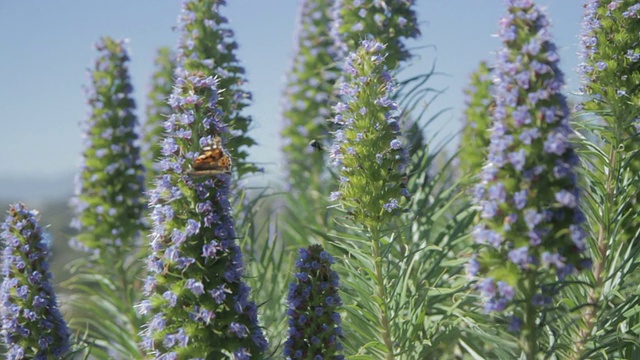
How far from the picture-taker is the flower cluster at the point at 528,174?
Answer: 11.3ft

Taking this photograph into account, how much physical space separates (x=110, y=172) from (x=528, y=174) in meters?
6.44

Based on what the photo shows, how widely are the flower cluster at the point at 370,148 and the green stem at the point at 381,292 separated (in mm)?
194

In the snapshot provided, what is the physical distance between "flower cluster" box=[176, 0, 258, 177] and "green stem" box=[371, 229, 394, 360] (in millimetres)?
2297

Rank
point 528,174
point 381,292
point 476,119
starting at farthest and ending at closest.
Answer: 1. point 476,119
2. point 381,292
3. point 528,174

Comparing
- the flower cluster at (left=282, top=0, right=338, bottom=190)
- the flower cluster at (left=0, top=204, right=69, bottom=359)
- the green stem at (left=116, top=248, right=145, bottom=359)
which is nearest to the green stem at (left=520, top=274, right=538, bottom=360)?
the flower cluster at (left=0, top=204, right=69, bottom=359)

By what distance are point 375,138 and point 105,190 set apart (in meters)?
4.78

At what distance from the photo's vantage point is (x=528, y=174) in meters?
3.47

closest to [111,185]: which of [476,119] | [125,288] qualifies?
[125,288]

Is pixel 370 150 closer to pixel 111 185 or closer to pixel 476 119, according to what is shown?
pixel 476 119

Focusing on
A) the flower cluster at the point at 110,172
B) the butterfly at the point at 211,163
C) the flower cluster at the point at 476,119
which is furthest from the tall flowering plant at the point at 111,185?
the butterfly at the point at 211,163

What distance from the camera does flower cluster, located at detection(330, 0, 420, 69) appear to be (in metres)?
7.12

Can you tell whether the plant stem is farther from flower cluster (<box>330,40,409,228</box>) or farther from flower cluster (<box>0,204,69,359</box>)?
flower cluster (<box>0,204,69,359</box>)

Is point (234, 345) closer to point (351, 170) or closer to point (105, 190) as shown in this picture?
point (351, 170)

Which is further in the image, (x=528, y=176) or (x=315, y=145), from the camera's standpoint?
(x=315, y=145)
